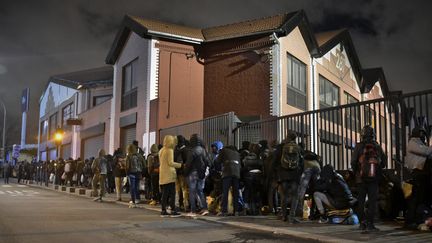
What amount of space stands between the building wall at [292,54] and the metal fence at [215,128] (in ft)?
14.4

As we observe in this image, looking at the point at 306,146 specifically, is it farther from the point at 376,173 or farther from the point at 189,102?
the point at 189,102

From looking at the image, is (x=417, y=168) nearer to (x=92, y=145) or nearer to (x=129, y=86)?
(x=129, y=86)

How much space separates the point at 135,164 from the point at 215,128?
121 inches

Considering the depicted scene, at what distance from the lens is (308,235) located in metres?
7.62

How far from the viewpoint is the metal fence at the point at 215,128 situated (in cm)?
1441

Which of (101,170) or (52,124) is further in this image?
(52,124)

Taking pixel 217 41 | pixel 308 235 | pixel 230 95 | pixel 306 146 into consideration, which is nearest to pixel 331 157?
pixel 306 146

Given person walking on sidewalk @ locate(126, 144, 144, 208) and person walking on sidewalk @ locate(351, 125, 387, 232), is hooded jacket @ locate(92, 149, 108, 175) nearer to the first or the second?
person walking on sidewalk @ locate(126, 144, 144, 208)

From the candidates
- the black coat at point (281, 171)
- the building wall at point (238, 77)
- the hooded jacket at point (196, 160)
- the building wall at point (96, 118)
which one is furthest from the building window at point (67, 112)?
the black coat at point (281, 171)

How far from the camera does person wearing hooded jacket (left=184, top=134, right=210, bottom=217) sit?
10.8 meters

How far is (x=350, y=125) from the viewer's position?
10.8 meters

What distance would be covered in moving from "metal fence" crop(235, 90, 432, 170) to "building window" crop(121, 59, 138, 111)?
1081cm

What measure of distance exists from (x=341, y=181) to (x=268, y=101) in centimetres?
1083

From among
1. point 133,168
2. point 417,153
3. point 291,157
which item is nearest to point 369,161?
point 417,153
